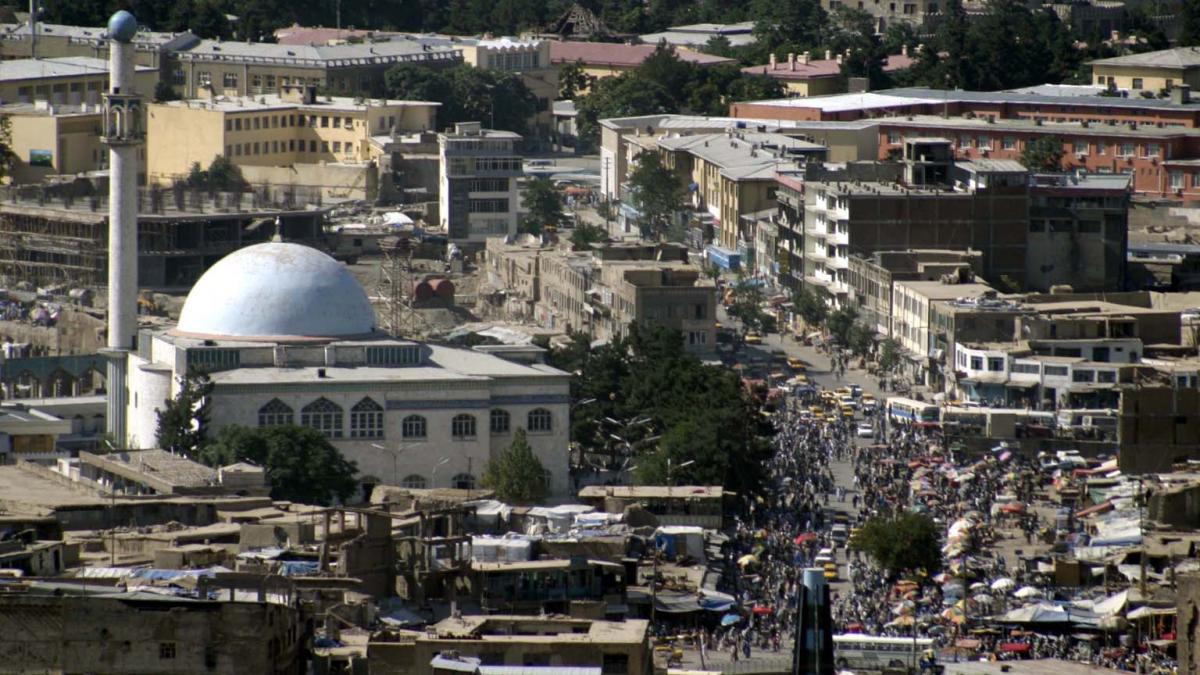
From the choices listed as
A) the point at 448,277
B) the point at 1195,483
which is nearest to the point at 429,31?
the point at 448,277

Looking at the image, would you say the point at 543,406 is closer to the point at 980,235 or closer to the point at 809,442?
the point at 809,442

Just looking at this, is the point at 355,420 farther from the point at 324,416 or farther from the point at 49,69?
the point at 49,69

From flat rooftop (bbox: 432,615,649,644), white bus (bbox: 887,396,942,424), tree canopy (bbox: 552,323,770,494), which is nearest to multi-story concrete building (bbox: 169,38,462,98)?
tree canopy (bbox: 552,323,770,494)

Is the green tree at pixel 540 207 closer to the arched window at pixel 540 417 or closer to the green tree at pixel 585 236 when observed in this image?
the green tree at pixel 585 236

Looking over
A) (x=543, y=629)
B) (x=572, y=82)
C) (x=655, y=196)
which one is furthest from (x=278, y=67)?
(x=543, y=629)

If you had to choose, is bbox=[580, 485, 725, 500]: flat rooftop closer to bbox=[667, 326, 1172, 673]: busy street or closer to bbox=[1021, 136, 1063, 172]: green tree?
bbox=[667, 326, 1172, 673]: busy street
